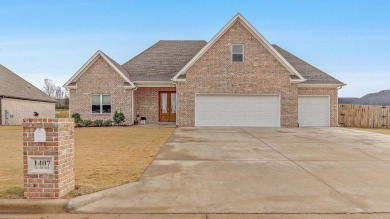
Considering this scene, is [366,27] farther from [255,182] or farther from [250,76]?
[255,182]

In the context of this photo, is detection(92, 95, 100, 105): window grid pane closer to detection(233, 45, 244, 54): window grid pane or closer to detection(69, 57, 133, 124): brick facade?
detection(69, 57, 133, 124): brick facade

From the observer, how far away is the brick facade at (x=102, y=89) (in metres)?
24.4

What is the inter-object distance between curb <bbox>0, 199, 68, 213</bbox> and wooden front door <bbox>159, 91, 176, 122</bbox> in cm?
2019

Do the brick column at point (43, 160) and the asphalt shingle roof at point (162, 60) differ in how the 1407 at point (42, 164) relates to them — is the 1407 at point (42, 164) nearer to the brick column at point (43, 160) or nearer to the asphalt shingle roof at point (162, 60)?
the brick column at point (43, 160)

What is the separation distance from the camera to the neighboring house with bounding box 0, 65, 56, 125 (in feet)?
98.7

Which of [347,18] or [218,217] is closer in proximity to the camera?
[218,217]

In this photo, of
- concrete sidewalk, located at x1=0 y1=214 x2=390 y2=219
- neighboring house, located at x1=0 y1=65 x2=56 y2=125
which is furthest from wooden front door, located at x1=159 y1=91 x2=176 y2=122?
concrete sidewalk, located at x1=0 y1=214 x2=390 y2=219

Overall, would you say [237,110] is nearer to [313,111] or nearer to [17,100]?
[313,111]

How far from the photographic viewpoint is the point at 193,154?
10.6 metres

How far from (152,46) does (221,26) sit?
8.77 metres

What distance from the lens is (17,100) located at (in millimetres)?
32281

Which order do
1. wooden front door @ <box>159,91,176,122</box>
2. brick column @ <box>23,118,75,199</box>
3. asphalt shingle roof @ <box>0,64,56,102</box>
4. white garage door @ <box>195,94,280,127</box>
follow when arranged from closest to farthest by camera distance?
1. brick column @ <box>23,118,75,199</box>
2. white garage door @ <box>195,94,280,127</box>
3. wooden front door @ <box>159,91,176,122</box>
4. asphalt shingle roof @ <box>0,64,56,102</box>

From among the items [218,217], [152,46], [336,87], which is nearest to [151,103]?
[152,46]

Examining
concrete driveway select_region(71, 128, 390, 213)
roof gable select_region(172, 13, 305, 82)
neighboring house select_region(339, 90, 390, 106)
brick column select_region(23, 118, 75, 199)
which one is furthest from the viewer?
neighboring house select_region(339, 90, 390, 106)
